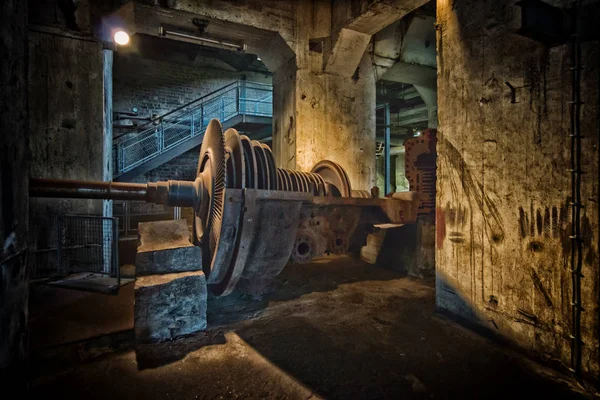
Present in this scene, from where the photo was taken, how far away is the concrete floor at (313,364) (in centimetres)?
209

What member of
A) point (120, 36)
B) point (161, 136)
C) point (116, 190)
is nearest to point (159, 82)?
point (161, 136)

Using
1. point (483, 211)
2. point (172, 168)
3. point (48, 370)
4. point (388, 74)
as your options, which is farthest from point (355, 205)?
point (172, 168)

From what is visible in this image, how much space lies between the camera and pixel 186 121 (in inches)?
565

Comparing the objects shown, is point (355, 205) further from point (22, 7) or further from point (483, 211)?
point (22, 7)

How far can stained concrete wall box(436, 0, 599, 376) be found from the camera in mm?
2307

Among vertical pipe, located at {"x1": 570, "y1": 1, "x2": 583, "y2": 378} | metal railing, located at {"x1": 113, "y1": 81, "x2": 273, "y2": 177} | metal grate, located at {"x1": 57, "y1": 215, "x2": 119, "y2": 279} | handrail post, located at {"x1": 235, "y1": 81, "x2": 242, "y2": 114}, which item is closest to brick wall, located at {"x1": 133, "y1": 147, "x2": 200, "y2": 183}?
metal railing, located at {"x1": 113, "y1": 81, "x2": 273, "y2": 177}

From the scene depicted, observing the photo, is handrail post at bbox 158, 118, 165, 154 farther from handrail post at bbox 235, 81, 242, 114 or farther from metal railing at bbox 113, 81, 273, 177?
handrail post at bbox 235, 81, 242, 114

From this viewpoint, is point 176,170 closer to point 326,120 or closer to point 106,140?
point 106,140

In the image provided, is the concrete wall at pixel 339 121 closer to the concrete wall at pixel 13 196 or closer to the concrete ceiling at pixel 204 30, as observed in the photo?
the concrete ceiling at pixel 204 30

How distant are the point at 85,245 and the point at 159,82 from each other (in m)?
11.5

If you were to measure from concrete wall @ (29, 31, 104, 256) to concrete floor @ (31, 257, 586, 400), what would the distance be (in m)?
2.10

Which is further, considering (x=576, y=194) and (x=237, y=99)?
(x=237, y=99)

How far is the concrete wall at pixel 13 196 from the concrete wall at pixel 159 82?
45.4 ft

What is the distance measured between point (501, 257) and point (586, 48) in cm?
166
